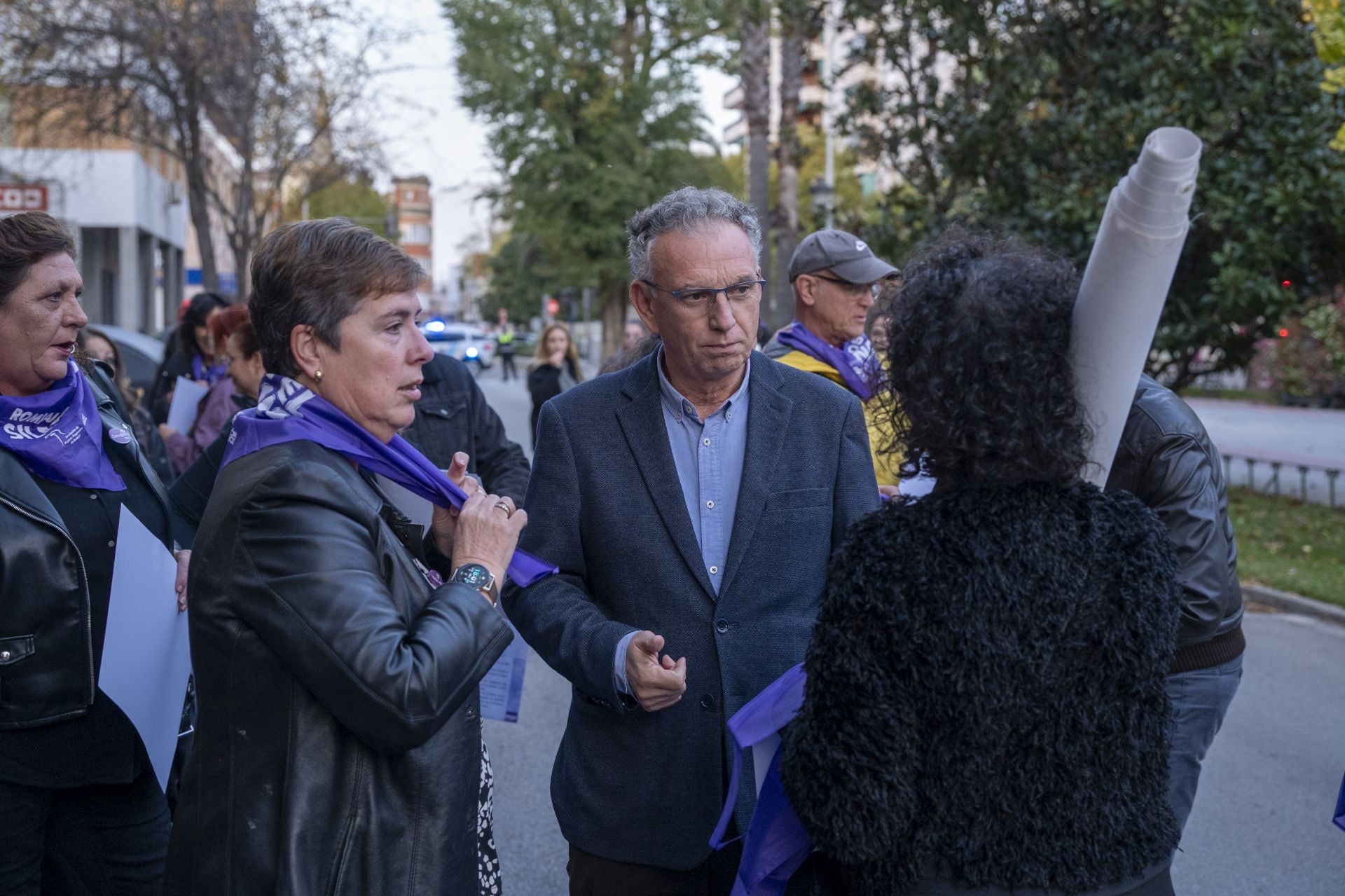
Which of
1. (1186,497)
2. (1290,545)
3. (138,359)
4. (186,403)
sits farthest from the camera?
(138,359)

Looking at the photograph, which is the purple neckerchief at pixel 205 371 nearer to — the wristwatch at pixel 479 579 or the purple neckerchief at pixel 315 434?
the purple neckerchief at pixel 315 434

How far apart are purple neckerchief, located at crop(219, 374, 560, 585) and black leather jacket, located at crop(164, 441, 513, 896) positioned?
3 centimetres

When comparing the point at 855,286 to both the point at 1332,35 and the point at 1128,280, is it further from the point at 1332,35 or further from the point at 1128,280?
the point at 1332,35

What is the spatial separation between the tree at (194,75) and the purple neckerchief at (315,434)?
1730 centimetres

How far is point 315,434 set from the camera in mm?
2219

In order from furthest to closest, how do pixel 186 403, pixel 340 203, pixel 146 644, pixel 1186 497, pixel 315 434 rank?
pixel 340 203
pixel 186 403
pixel 1186 497
pixel 146 644
pixel 315 434

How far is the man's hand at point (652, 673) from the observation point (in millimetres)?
2439

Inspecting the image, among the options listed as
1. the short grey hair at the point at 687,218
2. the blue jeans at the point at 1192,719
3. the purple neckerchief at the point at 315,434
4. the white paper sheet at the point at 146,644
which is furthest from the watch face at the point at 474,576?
the blue jeans at the point at 1192,719

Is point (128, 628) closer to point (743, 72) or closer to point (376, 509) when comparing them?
point (376, 509)

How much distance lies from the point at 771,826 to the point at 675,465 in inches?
33.8

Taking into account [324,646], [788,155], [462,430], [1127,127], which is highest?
[788,155]

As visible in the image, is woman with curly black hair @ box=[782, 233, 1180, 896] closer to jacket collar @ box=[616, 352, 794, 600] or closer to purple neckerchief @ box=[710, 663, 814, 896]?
purple neckerchief @ box=[710, 663, 814, 896]

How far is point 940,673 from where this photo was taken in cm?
201

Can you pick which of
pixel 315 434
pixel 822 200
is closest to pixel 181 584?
pixel 315 434
